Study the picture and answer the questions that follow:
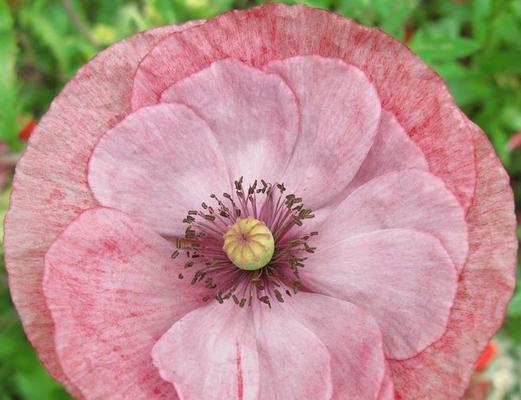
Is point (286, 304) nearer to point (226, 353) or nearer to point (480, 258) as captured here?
point (226, 353)

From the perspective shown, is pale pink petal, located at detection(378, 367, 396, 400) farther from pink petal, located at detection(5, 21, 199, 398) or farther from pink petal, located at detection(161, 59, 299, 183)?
pink petal, located at detection(5, 21, 199, 398)

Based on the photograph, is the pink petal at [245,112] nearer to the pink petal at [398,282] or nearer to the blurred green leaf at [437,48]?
the pink petal at [398,282]

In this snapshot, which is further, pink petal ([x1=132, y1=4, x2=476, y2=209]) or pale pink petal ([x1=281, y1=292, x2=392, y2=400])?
pink petal ([x1=132, y1=4, x2=476, y2=209])

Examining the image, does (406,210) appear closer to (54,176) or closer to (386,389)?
(386,389)

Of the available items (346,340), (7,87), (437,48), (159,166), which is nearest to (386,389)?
(346,340)

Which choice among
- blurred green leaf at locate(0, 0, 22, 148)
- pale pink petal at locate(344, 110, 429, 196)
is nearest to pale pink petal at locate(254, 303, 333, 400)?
pale pink petal at locate(344, 110, 429, 196)

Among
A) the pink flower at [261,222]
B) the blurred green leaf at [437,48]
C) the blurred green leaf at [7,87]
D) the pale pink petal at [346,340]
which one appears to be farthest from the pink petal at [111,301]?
the blurred green leaf at [437,48]

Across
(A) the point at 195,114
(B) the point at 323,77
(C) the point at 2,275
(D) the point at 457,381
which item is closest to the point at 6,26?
(C) the point at 2,275
